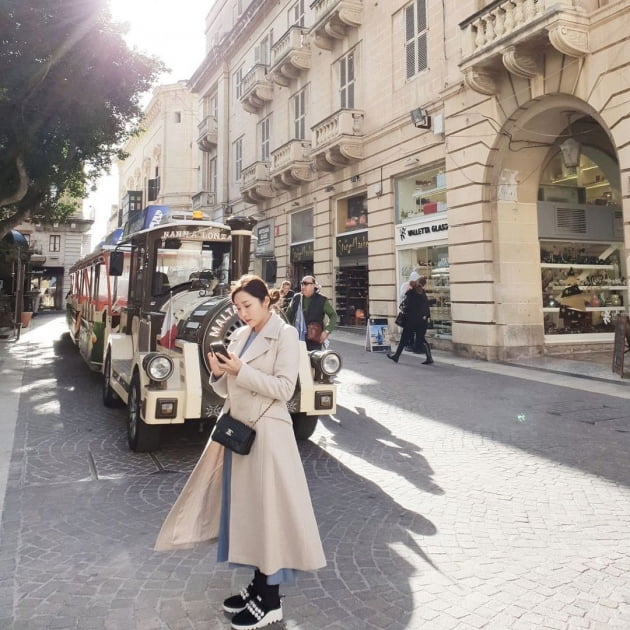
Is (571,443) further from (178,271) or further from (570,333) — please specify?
(570,333)

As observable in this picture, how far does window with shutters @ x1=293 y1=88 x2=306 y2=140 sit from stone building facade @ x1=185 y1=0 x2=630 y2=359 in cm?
103

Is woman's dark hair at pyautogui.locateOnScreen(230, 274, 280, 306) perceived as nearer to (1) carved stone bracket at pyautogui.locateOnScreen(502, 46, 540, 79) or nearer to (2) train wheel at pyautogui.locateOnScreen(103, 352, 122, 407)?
(2) train wheel at pyautogui.locateOnScreen(103, 352, 122, 407)

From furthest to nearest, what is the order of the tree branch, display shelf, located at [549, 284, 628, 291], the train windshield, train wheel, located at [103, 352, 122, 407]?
the tree branch → display shelf, located at [549, 284, 628, 291] → train wheel, located at [103, 352, 122, 407] → the train windshield

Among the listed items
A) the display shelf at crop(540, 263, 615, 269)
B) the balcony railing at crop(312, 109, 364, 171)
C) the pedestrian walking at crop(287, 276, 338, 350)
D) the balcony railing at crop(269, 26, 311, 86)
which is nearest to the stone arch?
the display shelf at crop(540, 263, 615, 269)

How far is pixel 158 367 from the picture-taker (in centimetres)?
479

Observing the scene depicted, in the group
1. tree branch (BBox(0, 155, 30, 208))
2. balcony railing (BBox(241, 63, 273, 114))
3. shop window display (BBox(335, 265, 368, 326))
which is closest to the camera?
tree branch (BBox(0, 155, 30, 208))

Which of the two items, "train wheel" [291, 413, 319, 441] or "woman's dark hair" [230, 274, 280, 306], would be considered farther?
"train wheel" [291, 413, 319, 441]

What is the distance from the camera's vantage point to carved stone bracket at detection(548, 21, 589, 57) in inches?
380

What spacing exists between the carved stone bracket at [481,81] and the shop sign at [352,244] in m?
6.26

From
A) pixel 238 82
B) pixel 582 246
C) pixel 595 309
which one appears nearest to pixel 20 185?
pixel 582 246

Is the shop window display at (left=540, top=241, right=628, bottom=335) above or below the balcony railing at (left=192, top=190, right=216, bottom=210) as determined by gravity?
below

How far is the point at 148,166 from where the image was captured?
49.4 metres

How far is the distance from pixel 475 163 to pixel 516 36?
280 cm

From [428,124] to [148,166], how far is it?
4129 cm
